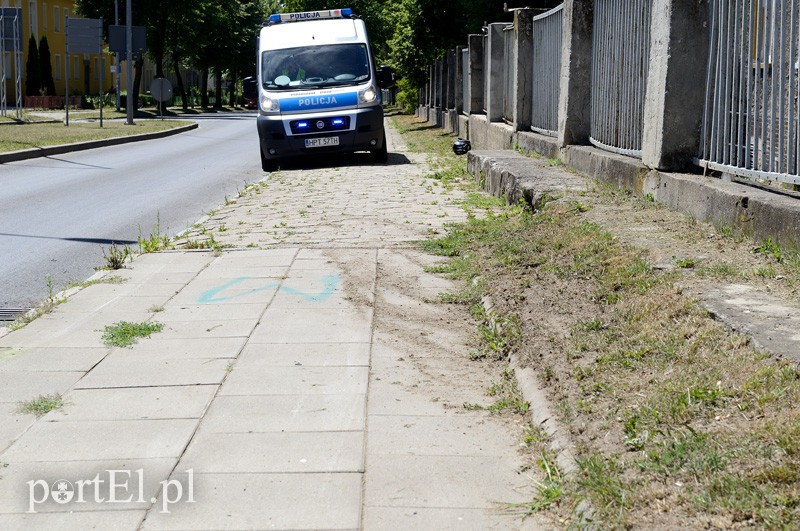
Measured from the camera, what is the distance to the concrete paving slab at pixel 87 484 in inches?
138

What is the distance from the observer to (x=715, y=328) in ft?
14.1

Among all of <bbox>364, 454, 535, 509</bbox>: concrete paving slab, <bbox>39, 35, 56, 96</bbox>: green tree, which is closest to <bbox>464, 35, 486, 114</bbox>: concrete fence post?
<bbox>364, 454, 535, 509</bbox>: concrete paving slab

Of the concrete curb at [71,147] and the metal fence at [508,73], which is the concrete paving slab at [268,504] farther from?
the concrete curb at [71,147]

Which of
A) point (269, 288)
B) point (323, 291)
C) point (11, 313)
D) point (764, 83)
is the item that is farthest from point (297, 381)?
point (764, 83)

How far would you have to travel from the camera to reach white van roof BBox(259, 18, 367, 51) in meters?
19.0

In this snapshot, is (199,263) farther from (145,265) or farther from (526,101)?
(526,101)

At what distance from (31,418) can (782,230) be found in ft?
13.2

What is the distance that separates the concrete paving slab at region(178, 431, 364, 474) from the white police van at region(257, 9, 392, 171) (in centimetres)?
1432

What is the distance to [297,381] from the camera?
5020 millimetres

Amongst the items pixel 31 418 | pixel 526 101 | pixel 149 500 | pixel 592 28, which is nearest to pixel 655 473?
pixel 149 500

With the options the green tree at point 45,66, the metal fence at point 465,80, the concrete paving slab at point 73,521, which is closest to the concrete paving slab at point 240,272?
the concrete paving slab at point 73,521

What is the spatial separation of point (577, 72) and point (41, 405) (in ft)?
27.8

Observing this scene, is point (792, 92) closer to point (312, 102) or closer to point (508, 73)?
point (508, 73)

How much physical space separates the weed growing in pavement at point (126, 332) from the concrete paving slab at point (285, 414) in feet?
4.39
